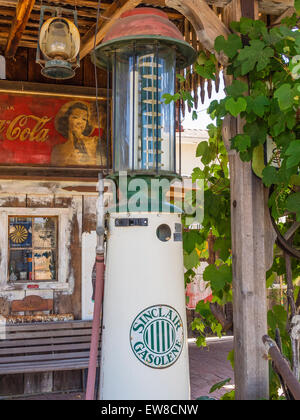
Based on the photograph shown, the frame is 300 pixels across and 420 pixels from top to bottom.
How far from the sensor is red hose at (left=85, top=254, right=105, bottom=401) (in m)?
3.01

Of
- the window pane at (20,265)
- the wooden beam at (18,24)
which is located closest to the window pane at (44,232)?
the window pane at (20,265)

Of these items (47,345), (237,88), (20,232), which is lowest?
(47,345)

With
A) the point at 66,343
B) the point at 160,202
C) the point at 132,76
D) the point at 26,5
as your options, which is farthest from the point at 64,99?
the point at 160,202

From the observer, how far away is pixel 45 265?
6.77 m

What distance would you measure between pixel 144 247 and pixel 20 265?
400 centimetres

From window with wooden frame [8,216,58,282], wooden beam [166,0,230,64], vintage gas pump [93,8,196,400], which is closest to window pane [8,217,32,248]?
window with wooden frame [8,216,58,282]

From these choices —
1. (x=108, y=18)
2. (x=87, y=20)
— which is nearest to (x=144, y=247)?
(x=108, y=18)

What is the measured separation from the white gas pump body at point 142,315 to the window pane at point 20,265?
3.75 m

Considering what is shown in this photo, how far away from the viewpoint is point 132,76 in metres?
3.36

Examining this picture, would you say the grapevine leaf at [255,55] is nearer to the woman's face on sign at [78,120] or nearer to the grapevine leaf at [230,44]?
the grapevine leaf at [230,44]

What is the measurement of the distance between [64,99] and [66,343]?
3.12 m

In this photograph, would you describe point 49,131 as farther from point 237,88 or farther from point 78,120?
point 237,88

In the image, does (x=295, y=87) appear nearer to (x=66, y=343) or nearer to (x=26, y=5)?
(x=26, y=5)

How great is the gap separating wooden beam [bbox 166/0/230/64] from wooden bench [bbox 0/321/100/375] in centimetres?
428
